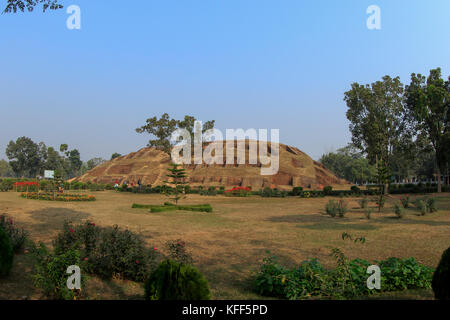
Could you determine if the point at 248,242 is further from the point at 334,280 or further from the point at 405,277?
the point at 405,277

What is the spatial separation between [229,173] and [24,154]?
5619 centimetres

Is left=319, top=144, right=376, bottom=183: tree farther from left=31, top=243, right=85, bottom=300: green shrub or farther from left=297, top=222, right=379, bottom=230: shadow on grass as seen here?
left=31, top=243, right=85, bottom=300: green shrub

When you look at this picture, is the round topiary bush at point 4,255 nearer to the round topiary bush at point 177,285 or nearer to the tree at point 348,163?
the round topiary bush at point 177,285

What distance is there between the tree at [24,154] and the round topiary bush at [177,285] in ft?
291

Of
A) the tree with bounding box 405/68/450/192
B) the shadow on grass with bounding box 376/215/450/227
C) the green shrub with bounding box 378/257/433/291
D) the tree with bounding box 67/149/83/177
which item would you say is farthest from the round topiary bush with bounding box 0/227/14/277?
the tree with bounding box 67/149/83/177

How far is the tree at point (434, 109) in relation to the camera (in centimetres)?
2733

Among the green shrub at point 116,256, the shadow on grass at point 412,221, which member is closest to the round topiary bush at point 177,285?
the green shrub at point 116,256

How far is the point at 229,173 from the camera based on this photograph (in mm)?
52562

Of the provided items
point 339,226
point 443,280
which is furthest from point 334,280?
point 339,226

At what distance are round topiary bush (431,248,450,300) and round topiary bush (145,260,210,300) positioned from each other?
7.82 feet

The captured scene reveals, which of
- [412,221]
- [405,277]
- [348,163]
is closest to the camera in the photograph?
[405,277]

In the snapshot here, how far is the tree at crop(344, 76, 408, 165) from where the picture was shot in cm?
3288
